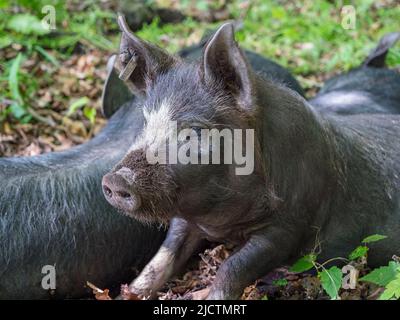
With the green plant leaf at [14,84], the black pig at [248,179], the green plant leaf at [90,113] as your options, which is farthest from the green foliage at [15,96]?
the black pig at [248,179]

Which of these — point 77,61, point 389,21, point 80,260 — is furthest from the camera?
point 389,21

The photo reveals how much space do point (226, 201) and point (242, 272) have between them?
0.38 meters

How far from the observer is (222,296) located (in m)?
3.85

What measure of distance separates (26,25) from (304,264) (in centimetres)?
434

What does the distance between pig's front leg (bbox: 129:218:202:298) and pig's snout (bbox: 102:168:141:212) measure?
0.88 m

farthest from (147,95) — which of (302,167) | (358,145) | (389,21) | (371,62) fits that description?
(389,21)

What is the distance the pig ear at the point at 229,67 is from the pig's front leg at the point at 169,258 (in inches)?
39.4

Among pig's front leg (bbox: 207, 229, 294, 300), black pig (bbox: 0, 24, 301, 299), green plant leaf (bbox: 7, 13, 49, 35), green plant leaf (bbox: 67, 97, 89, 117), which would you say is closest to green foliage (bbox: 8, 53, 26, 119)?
green plant leaf (bbox: 67, 97, 89, 117)

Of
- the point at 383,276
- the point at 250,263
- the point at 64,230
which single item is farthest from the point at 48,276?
the point at 383,276

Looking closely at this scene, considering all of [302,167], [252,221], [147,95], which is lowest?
[252,221]

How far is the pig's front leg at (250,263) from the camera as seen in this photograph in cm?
387

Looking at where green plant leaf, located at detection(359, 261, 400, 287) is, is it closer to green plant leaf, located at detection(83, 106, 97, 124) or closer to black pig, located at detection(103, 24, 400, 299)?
black pig, located at detection(103, 24, 400, 299)

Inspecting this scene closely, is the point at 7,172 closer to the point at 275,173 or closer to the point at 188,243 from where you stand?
the point at 188,243

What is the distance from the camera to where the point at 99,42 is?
7809mm
